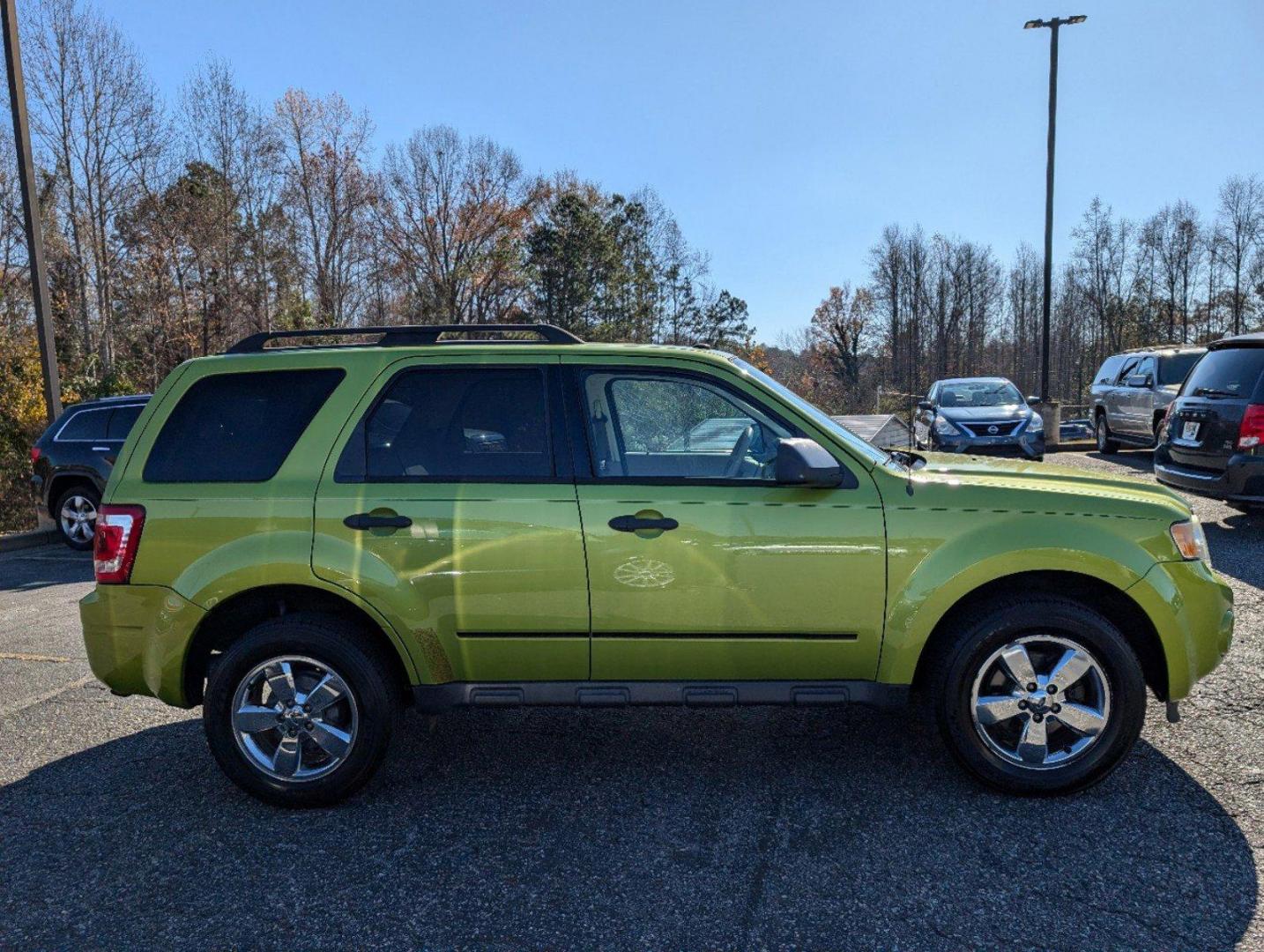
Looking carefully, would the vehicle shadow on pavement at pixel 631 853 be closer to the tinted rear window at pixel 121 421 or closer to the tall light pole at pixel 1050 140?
the tinted rear window at pixel 121 421

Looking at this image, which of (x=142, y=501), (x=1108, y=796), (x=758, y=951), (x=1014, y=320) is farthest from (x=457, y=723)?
(x=1014, y=320)

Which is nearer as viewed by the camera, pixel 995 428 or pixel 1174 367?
pixel 995 428

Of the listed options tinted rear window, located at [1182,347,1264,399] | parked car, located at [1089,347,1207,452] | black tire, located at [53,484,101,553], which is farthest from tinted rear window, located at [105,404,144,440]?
parked car, located at [1089,347,1207,452]

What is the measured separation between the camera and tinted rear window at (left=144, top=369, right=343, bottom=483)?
370cm

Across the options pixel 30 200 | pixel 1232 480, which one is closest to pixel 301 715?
pixel 1232 480

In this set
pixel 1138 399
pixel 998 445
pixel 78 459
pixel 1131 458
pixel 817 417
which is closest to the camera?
pixel 817 417

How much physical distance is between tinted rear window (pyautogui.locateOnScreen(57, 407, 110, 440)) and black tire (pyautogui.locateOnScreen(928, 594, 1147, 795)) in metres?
11.0

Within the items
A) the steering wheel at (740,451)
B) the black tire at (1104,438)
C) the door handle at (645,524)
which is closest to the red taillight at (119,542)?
the door handle at (645,524)

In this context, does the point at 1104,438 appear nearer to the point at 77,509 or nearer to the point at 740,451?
the point at 740,451

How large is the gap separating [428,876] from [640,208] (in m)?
41.8

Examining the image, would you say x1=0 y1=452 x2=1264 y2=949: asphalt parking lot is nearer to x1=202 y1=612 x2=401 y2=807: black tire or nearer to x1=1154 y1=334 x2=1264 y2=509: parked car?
x1=202 y1=612 x2=401 y2=807: black tire

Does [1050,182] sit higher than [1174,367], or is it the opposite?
[1050,182]

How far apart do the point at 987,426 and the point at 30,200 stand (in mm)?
15125

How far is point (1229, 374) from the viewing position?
8.82m
